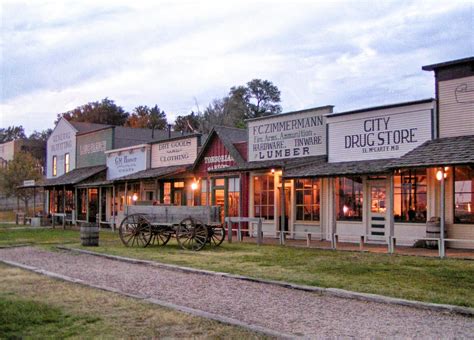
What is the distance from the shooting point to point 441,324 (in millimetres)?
6832

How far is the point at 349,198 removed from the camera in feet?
58.7

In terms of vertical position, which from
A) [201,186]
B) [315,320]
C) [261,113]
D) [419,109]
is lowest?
[315,320]

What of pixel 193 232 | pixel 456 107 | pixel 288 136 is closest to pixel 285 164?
pixel 288 136

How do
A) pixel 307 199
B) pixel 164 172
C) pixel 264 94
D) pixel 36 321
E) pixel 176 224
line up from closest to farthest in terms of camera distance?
pixel 36 321, pixel 176 224, pixel 307 199, pixel 164 172, pixel 264 94

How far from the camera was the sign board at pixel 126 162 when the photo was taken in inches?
1105

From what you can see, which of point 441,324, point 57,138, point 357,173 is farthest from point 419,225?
point 57,138

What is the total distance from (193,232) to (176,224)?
826mm

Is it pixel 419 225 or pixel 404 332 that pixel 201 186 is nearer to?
pixel 419 225

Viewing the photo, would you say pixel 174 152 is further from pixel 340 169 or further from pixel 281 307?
pixel 281 307

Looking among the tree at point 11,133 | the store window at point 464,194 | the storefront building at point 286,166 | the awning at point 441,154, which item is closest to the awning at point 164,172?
the storefront building at point 286,166

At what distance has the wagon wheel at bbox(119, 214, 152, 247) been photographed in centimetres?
1708

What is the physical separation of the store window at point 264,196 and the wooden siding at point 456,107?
6850 mm

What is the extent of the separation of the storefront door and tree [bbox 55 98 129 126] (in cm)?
5310

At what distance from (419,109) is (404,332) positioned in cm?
1069
